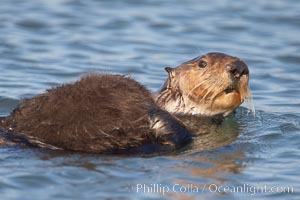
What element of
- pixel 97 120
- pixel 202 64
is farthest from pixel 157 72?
→ pixel 97 120

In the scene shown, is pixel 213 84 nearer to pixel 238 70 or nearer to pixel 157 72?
pixel 238 70

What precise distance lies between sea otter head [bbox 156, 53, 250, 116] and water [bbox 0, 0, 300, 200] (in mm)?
290

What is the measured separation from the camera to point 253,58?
36.2 ft

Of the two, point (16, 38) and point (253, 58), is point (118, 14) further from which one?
point (253, 58)

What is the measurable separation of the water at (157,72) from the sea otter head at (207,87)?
29cm

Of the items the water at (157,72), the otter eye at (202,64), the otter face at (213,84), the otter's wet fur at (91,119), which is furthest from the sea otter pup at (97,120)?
the otter eye at (202,64)

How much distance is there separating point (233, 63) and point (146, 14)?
597 centimetres

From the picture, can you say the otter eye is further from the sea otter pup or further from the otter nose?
the sea otter pup

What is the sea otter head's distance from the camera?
7449 mm

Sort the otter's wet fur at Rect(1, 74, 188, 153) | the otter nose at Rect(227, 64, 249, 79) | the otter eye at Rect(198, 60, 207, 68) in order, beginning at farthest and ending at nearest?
the otter eye at Rect(198, 60, 207, 68)
the otter nose at Rect(227, 64, 249, 79)
the otter's wet fur at Rect(1, 74, 188, 153)

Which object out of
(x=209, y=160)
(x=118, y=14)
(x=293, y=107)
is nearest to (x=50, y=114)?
(x=209, y=160)

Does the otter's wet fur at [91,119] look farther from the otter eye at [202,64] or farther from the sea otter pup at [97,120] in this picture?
the otter eye at [202,64]

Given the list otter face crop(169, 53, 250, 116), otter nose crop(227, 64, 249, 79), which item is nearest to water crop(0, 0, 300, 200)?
otter face crop(169, 53, 250, 116)

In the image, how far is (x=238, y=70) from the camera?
7379 mm
